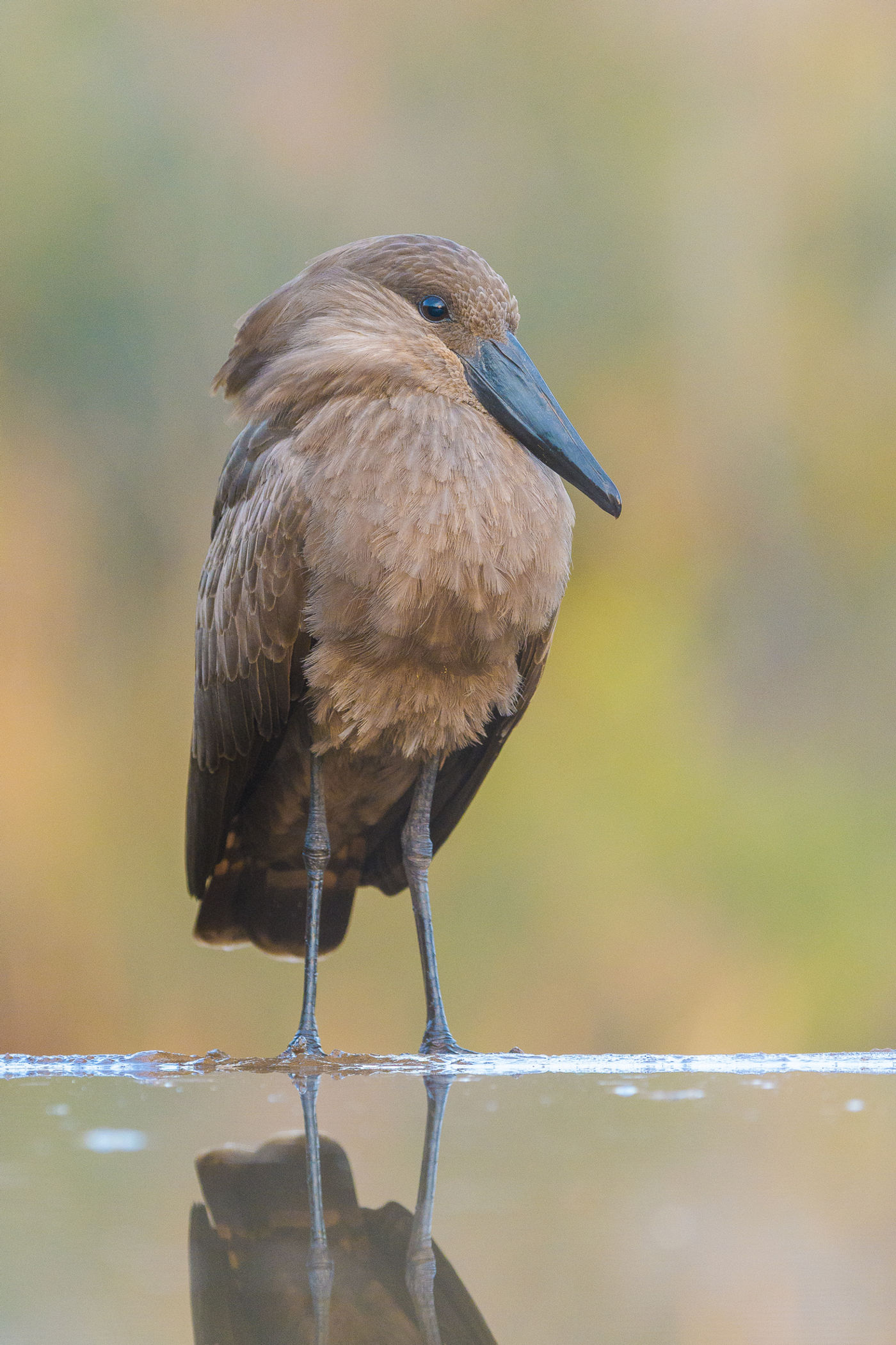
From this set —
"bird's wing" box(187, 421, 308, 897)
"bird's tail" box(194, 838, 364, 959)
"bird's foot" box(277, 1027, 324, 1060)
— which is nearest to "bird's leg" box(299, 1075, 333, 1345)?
"bird's foot" box(277, 1027, 324, 1060)

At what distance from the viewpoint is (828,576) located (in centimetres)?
672

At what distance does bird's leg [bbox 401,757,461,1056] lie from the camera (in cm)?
279

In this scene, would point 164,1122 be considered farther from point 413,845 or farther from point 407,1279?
point 413,845

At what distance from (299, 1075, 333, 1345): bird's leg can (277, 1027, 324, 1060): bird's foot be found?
81cm

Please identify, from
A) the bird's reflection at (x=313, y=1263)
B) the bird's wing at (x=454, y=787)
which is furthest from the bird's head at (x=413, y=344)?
the bird's reflection at (x=313, y=1263)

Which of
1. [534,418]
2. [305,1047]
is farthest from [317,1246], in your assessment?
[534,418]

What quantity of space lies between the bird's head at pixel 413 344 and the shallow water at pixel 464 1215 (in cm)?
126

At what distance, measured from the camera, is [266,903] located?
3244 millimetres

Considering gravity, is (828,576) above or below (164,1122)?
below

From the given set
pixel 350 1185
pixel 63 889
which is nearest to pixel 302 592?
pixel 350 1185

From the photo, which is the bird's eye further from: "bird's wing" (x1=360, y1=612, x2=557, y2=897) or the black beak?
"bird's wing" (x1=360, y1=612, x2=557, y2=897)

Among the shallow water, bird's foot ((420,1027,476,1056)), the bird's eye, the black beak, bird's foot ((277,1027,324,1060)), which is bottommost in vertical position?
bird's foot ((420,1027,476,1056))

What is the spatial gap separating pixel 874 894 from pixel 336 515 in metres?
4.66

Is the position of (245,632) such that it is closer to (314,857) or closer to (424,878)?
(314,857)
